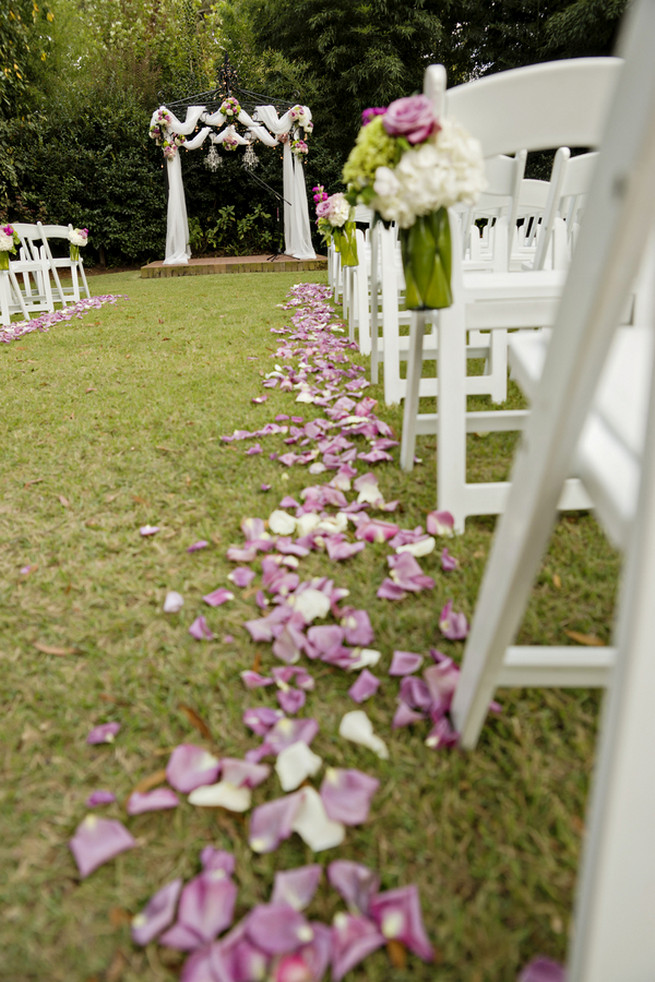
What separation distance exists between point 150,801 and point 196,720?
0.18 metres

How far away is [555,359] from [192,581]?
1140mm

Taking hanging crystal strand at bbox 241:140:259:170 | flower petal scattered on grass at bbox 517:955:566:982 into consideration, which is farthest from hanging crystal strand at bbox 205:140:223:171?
flower petal scattered on grass at bbox 517:955:566:982

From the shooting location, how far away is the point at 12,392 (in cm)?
355

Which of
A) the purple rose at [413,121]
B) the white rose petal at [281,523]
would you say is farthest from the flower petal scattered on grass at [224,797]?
the purple rose at [413,121]

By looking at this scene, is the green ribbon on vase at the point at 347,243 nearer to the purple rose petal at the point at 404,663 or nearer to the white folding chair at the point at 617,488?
the purple rose petal at the point at 404,663

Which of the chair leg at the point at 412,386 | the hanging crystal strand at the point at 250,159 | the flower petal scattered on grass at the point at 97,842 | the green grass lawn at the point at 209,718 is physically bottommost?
the green grass lawn at the point at 209,718

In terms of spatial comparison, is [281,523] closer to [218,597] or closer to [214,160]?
[218,597]

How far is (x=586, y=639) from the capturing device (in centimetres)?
123

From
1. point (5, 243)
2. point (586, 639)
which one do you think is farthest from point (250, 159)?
point (586, 639)

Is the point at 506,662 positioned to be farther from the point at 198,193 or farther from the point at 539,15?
the point at 539,15

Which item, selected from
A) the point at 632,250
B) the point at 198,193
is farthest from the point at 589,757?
the point at 198,193

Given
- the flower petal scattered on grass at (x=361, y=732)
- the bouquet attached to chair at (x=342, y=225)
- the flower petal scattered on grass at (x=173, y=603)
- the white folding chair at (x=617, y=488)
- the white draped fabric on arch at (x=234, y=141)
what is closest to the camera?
the white folding chair at (x=617, y=488)

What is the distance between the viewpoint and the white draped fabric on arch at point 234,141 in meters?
11.0

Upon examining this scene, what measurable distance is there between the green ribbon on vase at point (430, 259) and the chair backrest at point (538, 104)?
8.4 inches
